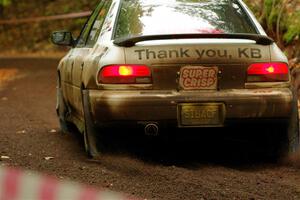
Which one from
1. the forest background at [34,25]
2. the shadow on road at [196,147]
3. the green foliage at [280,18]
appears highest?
Result: the shadow on road at [196,147]

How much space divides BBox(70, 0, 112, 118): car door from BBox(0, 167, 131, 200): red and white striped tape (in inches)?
48.9

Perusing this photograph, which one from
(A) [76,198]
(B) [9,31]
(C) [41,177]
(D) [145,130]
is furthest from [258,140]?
(B) [9,31]

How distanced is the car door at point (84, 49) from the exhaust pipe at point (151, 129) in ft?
2.76

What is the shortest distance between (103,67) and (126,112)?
0.43m

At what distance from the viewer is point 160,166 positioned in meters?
6.17

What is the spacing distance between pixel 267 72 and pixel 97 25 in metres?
1.93

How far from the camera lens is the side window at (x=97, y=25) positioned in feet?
22.8

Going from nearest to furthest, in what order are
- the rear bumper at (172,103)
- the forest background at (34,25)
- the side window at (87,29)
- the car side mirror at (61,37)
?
the rear bumper at (172,103), the side window at (87,29), the car side mirror at (61,37), the forest background at (34,25)

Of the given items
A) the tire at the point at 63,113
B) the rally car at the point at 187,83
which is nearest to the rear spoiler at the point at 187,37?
the rally car at the point at 187,83

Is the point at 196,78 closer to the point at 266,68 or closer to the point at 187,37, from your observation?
the point at 187,37

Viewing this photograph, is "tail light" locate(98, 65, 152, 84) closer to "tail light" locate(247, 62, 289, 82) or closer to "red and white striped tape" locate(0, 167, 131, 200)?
"tail light" locate(247, 62, 289, 82)

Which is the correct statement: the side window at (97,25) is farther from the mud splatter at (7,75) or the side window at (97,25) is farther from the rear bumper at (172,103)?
the mud splatter at (7,75)

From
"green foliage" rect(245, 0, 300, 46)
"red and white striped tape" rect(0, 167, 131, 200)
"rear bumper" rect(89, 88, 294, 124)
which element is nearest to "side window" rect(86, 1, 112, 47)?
"rear bumper" rect(89, 88, 294, 124)

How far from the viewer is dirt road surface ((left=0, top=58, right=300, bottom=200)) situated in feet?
17.2
